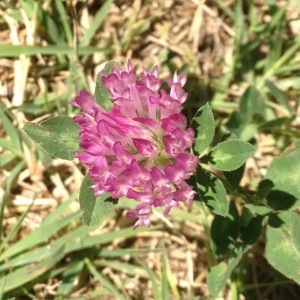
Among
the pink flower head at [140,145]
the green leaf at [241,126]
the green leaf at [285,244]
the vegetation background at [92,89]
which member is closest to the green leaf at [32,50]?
the vegetation background at [92,89]

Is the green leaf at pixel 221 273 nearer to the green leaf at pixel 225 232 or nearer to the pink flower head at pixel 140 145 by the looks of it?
the green leaf at pixel 225 232

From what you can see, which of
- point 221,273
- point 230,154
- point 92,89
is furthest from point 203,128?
point 92,89

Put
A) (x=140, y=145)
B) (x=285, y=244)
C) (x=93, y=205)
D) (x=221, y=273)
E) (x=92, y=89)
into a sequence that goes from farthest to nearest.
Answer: (x=92, y=89), (x=221, y=273), (x=285, y=244), (x=93, y=205), (x=140, y=145)

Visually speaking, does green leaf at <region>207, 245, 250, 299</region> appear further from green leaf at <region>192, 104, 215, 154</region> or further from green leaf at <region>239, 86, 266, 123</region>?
green leaf at <region>239, 86, 266, 123</region>

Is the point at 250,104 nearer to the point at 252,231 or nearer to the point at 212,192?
the point at 252,231

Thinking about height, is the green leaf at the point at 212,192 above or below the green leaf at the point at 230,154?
below

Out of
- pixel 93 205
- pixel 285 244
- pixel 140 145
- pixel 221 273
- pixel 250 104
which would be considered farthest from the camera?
pixel 250 104
